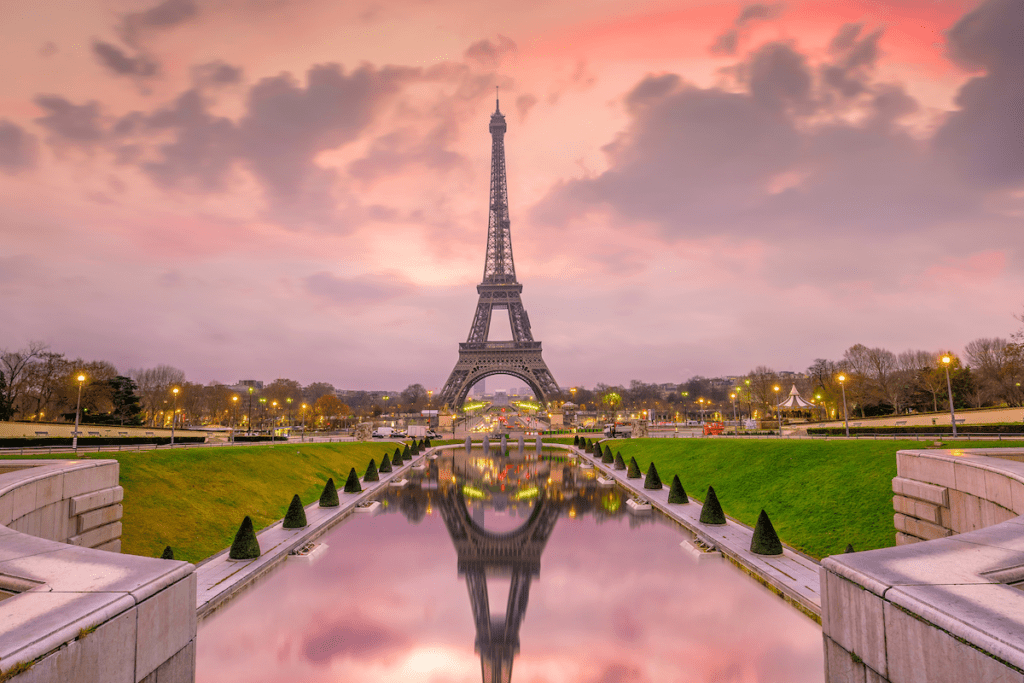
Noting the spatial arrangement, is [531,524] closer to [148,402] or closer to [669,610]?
[669,610]

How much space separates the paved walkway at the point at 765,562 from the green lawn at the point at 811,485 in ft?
3.94

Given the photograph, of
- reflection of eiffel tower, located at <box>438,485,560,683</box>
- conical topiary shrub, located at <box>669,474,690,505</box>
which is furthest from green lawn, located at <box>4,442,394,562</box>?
conical topiary shrub, located at <box>669,474,690,505</box>

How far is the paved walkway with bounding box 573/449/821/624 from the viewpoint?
42.8 ft

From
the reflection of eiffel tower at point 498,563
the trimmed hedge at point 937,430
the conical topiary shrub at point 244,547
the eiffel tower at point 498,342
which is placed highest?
the eiffel tower at point 498,342

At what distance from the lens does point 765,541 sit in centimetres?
1667

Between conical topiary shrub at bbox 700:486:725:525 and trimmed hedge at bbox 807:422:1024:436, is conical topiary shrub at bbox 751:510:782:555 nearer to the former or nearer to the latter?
conical topiary shrub at bbox 700:486:725:525

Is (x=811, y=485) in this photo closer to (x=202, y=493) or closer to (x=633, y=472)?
(x=633, y=472)

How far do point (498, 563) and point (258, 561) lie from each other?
8021 mm

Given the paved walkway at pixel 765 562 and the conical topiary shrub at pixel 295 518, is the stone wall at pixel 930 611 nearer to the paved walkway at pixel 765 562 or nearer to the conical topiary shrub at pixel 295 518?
the paved walkway at pixel 765 562

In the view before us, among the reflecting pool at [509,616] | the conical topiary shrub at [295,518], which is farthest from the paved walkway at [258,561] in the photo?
the reflecting pool at [509,616]

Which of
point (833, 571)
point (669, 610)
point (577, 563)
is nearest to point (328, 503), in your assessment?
point (577, 563)

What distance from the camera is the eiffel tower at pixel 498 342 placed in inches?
3809

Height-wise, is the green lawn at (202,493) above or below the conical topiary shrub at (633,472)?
above

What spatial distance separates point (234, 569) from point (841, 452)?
26966 mm
